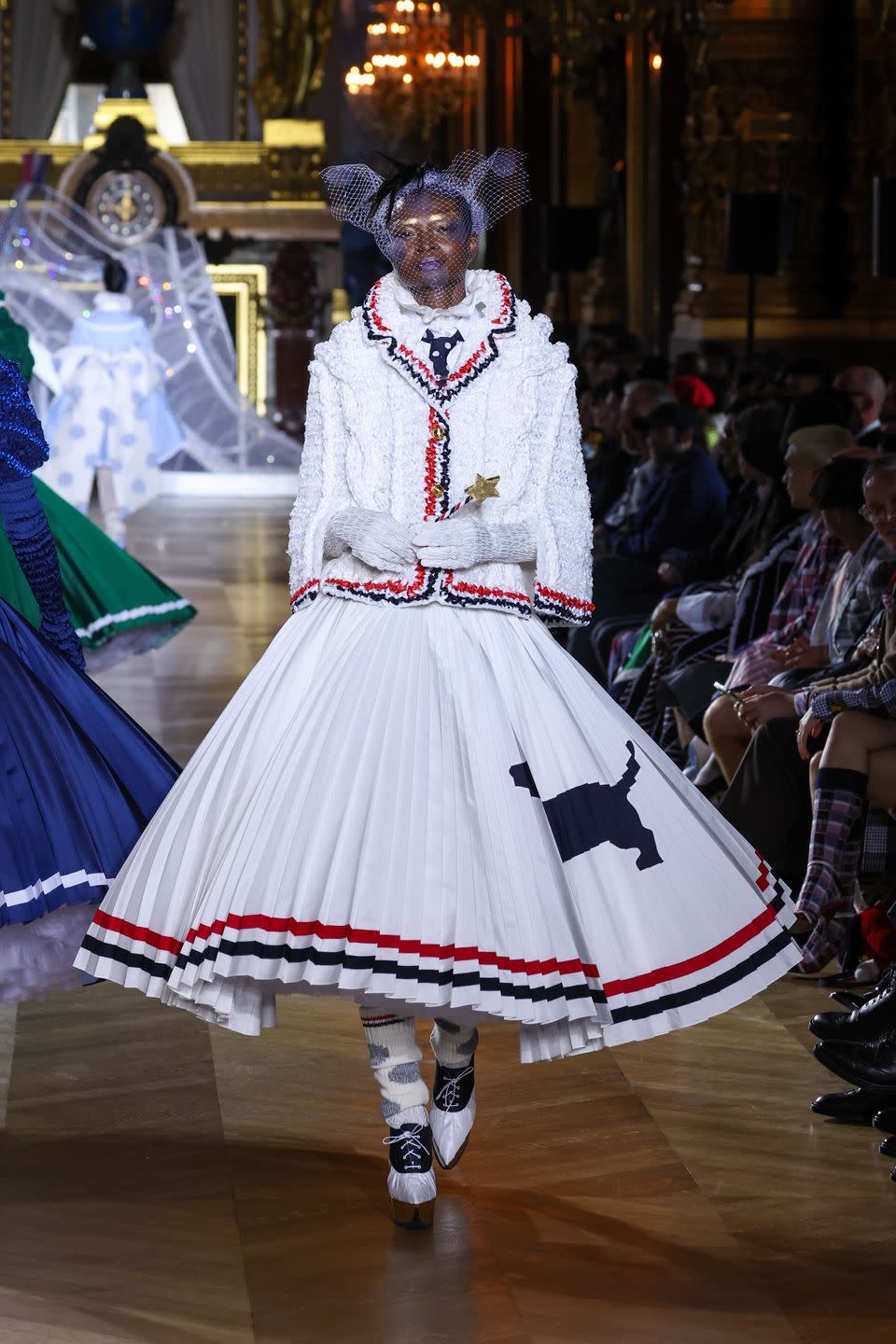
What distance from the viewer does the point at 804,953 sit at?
14.9ft

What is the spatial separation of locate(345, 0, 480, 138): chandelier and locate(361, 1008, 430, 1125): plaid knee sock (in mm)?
20464

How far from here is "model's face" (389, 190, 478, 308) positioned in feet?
10.8

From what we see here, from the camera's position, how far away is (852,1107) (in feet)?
12.1

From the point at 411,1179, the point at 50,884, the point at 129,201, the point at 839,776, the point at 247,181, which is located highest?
the point at 247,181

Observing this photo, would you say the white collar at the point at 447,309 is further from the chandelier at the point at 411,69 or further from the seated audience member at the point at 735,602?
the chandelier at the point at 411,69

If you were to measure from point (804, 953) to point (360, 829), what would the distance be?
5.85 ft

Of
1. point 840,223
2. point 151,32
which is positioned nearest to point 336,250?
point 151,32

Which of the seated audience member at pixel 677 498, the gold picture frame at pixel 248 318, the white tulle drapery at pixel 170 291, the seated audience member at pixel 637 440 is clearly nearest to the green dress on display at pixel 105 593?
the seated audience member at pixel 677 498

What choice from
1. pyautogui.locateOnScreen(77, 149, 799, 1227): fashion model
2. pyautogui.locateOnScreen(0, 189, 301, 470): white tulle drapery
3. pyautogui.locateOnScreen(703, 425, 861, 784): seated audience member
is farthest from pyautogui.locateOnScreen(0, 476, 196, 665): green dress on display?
pyautogui.locateOnScreen(0, 189, 301, 470): white tulle drapery

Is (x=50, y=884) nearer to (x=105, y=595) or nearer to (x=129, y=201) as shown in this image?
(x=105, y=595)

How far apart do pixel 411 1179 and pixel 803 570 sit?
2.75m

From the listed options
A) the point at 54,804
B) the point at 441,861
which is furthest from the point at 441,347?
the point at 54,804

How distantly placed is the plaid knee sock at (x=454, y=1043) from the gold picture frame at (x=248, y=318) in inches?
641

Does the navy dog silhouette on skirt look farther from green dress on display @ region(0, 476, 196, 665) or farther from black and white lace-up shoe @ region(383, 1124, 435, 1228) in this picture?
green dress on display @ region(0, 476, 196, 665)
